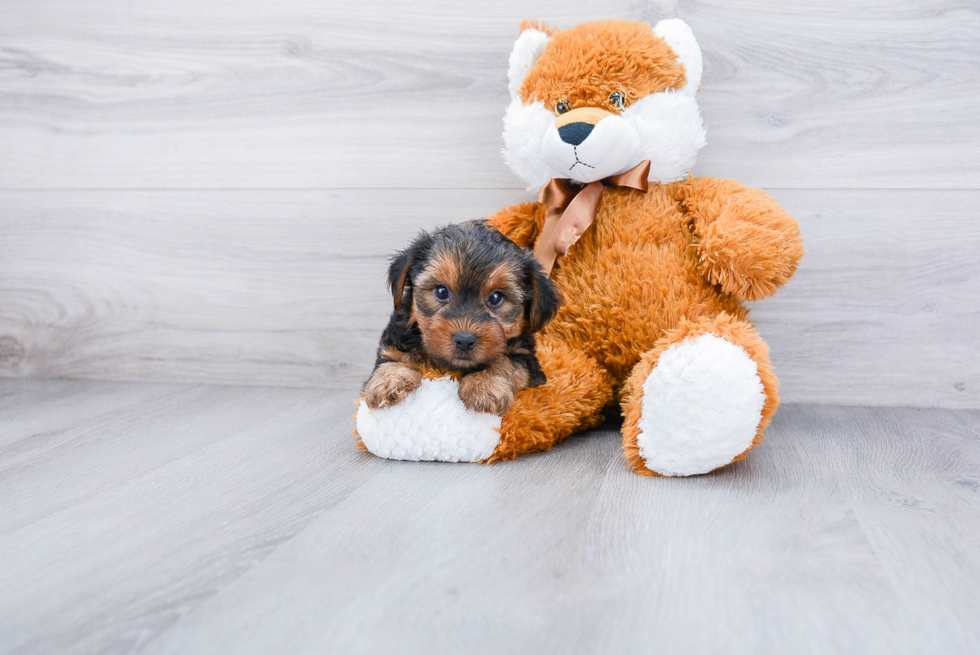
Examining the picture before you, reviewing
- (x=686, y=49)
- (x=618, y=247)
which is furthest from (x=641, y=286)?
(x=686, y=49)

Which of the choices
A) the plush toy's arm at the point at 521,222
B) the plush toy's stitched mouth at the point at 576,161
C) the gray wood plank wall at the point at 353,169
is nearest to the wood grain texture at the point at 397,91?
the gray wood plank wall at the point at 353,169

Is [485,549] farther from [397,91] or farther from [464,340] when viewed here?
[397,91]

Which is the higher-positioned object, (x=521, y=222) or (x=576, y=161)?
(x=576, y=161)

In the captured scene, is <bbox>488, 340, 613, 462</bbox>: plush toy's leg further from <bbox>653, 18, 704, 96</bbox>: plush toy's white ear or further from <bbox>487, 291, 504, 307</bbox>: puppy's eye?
<bbox>653, 18, 704, 96</bbox>: plush toy's white ear

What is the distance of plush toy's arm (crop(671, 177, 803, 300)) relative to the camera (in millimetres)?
1490

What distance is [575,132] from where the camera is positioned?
1.55 m

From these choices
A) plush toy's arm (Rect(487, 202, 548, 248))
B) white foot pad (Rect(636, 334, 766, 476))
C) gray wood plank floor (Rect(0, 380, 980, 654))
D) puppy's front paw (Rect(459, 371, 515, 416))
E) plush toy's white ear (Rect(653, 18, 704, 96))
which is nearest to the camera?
gray wood plank floor (Rect(0, 380, 980, 654))

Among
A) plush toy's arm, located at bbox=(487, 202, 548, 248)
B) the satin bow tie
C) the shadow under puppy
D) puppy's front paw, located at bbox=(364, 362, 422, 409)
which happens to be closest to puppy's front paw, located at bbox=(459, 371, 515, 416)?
the shadow under puppy

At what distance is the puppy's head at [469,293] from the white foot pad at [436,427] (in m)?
0.08

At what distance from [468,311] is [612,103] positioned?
0.62 metres

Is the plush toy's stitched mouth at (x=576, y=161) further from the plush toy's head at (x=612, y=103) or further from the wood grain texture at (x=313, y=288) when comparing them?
the wood grain texture at (x=313, y=288)

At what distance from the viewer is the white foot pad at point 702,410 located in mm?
1291

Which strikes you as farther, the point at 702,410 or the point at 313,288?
the point at 313,288

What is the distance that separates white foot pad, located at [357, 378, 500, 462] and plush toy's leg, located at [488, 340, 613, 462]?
0.13 feet
